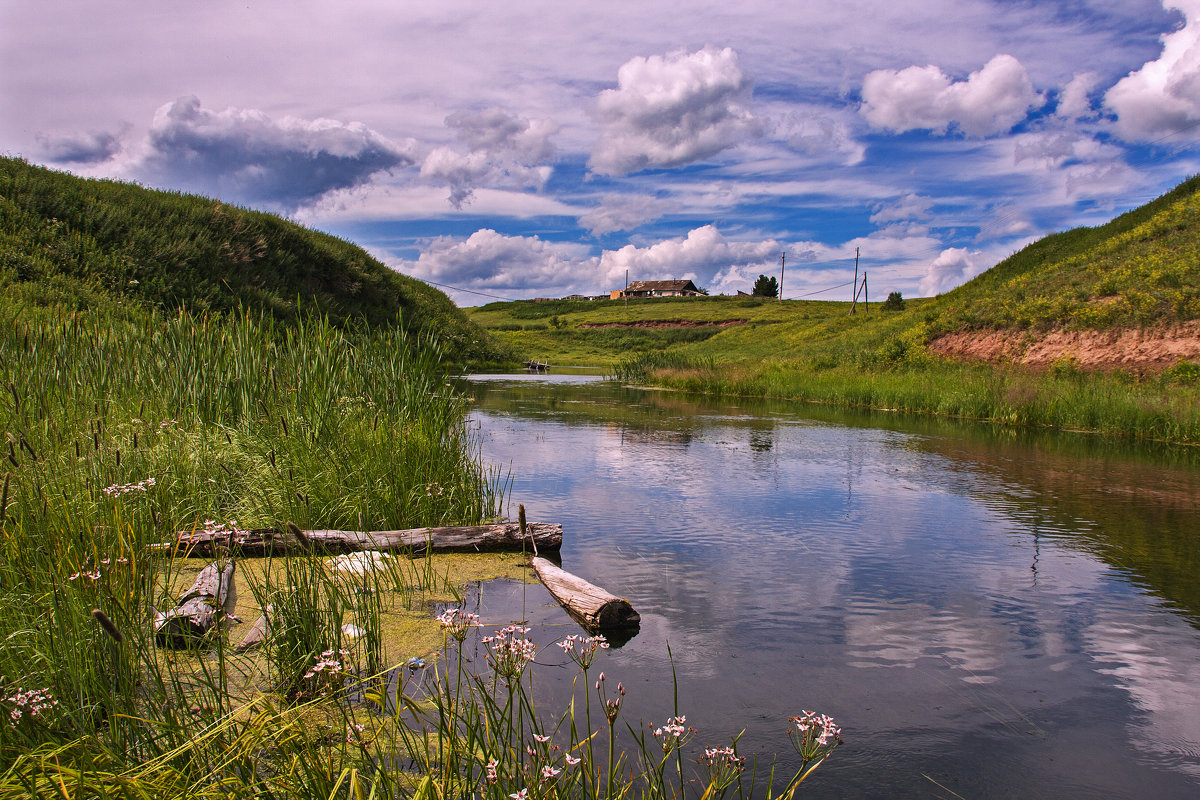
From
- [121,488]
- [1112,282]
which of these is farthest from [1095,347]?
[121,488]

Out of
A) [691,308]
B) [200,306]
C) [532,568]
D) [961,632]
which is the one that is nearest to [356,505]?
[532,568]

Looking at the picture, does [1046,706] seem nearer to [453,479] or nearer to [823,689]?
[823,689]

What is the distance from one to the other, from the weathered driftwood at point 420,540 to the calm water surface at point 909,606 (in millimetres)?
439

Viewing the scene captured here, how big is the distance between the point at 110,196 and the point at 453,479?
1884 centimetres

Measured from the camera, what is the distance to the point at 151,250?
18.5 meters

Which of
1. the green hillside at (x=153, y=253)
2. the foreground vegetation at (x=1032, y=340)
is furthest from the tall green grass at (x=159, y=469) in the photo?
the foreground vegetation at (x=1032, y=340)

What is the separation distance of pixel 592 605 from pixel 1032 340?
22867 millimetres

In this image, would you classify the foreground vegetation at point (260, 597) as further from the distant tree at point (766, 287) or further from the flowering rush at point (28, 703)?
the distant tree at point (766, 287)

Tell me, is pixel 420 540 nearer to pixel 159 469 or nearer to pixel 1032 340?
pixel 159 469

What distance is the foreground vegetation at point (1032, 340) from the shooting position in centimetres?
1564

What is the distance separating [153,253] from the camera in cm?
1850

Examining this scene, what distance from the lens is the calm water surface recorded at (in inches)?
138

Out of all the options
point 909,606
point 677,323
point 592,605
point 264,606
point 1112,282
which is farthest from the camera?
point 677,323

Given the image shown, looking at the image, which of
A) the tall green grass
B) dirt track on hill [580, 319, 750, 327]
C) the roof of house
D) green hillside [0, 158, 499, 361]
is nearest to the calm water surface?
the tall green grass
